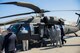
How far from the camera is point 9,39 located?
771 cm

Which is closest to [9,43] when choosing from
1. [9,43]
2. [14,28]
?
[9,43]

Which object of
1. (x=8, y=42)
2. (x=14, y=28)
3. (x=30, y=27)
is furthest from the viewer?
(x=30, y=27)

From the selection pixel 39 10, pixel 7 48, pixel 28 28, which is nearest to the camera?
pixel 7 48

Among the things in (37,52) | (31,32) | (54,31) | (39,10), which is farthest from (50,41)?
(39,10)

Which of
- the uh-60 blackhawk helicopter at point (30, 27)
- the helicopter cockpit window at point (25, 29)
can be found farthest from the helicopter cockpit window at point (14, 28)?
the helicopter cockpit window at point (25, 29)

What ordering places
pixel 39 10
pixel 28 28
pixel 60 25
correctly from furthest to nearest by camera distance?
pixel 60 25 < pixel 28 28 < pixel 39 10

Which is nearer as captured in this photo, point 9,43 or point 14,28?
point 9,43

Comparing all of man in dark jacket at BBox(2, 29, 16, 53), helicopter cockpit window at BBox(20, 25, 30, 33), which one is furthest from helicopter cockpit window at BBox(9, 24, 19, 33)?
man in dark jacket at BBox(2, 29, 16, 53)

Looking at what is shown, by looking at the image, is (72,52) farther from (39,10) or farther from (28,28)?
(28,28)

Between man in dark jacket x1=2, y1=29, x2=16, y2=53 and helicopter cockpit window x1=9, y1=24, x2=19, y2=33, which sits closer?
man in dark jacket x1=2, y1=29, x2=16, y2=53

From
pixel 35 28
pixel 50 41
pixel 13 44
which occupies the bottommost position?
pixel 50 41

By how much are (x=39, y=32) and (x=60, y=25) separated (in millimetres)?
2080

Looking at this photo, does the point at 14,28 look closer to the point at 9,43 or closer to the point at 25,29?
the point at 25,29

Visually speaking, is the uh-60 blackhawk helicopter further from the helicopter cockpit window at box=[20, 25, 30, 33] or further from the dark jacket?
the dark jacket
